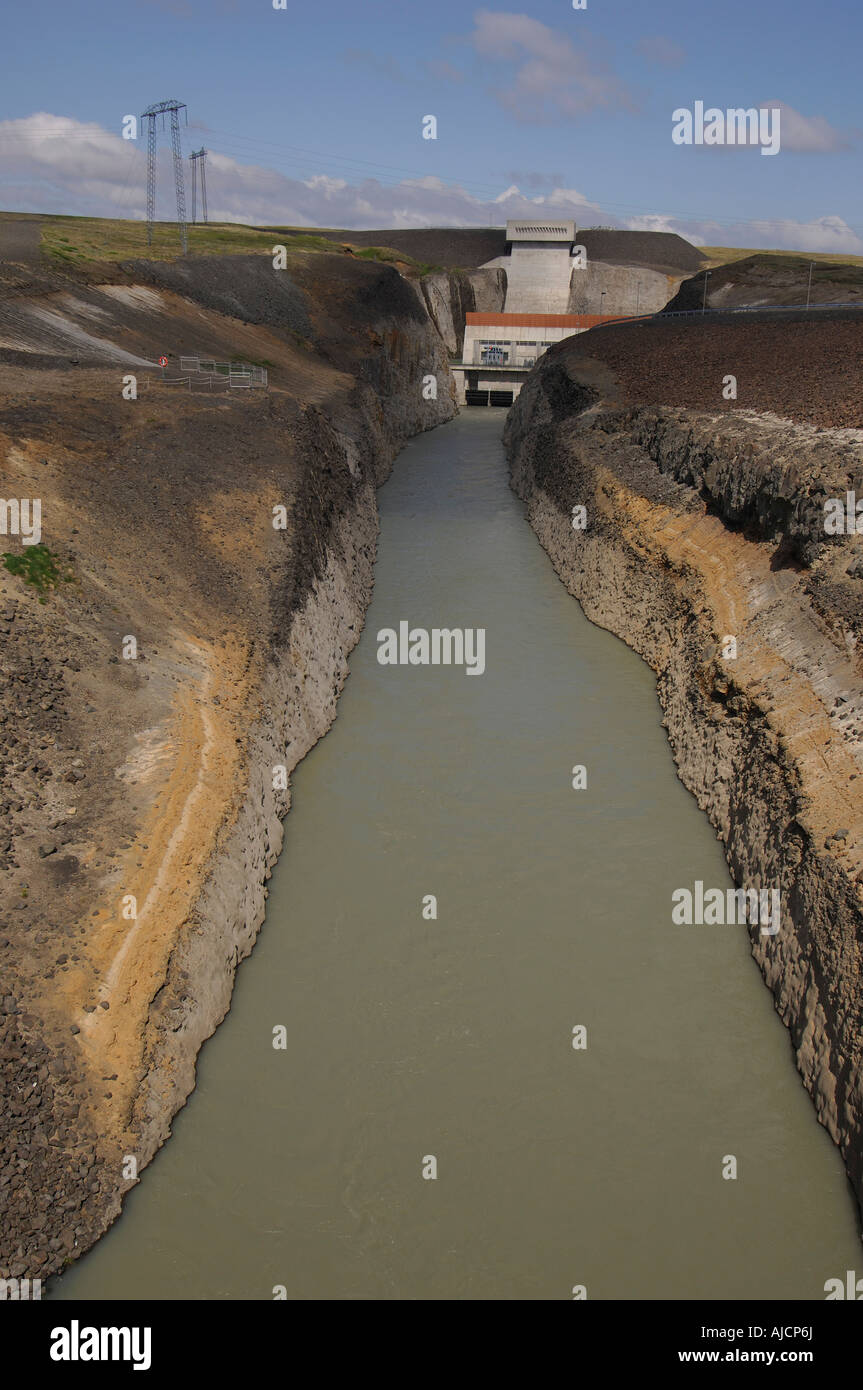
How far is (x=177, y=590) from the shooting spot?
67.0 feet

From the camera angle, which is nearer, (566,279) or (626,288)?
(626,288)

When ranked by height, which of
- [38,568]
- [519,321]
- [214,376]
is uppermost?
[519,321]

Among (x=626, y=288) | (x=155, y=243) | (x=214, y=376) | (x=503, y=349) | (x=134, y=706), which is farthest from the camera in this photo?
(x=626, y=288)

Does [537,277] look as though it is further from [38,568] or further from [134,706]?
[134,706]

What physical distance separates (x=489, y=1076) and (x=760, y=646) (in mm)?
10902

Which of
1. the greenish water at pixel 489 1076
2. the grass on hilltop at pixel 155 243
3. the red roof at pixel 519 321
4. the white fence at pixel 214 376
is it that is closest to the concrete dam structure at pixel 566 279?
the red roof at pixel 519 321

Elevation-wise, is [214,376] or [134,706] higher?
[214,376]

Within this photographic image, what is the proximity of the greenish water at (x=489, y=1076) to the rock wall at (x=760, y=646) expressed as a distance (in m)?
0.91

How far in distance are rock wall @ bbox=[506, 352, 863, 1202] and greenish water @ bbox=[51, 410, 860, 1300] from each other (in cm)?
91

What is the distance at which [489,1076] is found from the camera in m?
12.3

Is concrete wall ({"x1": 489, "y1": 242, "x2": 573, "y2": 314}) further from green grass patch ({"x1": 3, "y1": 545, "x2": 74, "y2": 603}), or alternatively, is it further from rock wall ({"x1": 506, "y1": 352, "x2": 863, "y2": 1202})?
green grass patch ({"x1": 3, "y1": 545, "x2": 74, "y2": 603})

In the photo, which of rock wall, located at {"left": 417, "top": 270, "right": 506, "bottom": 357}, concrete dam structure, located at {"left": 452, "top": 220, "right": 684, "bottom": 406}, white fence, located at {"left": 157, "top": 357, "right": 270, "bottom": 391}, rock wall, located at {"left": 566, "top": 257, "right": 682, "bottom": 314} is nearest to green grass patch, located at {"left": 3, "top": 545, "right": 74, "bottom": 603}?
white fence, located at {"left": 157, "top": 357, "right": 270, "bottom": 391}

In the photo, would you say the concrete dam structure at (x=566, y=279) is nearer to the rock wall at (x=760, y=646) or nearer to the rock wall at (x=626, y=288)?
the rock wall at (x=626, y=288)

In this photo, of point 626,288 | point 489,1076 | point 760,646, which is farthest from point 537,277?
point 489,1076
